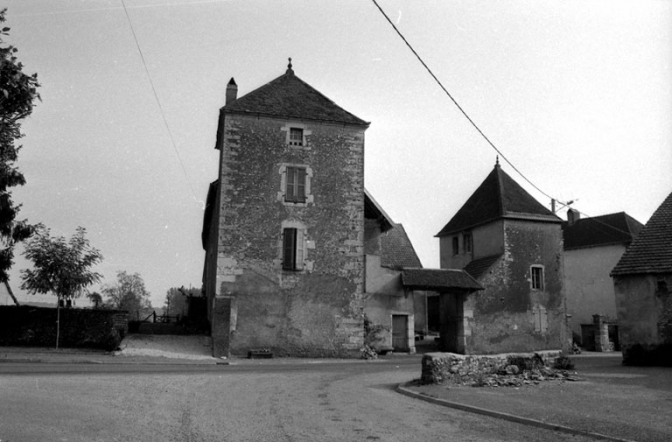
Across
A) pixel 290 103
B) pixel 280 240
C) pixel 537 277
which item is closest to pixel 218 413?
pixel 280 240

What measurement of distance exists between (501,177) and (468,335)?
422 inches

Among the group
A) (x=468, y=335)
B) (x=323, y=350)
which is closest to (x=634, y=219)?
(x=468, y=335)

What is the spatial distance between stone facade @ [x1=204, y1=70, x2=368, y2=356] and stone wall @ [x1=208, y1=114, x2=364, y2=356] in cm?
4

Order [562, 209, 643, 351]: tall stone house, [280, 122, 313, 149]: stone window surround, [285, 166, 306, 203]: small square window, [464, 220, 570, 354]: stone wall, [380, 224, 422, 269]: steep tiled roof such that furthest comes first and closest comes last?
[562, 209, 643, 351]: tall stone house
[380, 224, 422, 269]: steep tiled roof
[464, 220, 570, 354]: stone wall
[280, 122, 313, 149]: stone window surround
[285, 166, 306, 203]: small square window

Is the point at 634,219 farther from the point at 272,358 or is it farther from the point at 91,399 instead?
the point at 91,399

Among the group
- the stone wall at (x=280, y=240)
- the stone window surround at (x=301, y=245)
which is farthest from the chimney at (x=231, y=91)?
the stone window surround at (x=301, y=245)

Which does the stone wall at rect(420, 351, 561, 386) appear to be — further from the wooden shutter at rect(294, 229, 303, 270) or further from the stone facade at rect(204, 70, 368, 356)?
the wooden shutter at rect(294, 229, 303, 270)

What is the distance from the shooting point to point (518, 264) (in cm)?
3000

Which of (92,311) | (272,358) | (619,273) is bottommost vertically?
(272,358)

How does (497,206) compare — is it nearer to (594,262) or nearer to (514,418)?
(594,262)

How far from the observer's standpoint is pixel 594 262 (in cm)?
4006

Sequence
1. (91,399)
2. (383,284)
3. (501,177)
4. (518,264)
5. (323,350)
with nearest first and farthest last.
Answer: (91,399)
(323,350)
(383,284)
(518,264)
(501,177)

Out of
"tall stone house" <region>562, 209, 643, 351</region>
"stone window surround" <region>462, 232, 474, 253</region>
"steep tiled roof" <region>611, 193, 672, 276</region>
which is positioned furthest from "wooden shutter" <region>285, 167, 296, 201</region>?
"tall stone house" <region>562, 209, 643, 351</region>

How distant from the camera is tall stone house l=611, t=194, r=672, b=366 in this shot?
66.5 feet
